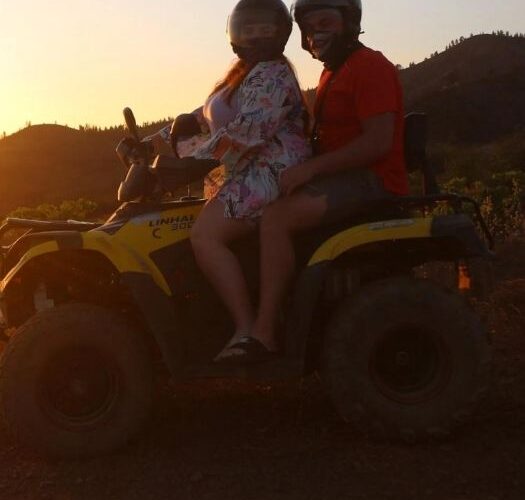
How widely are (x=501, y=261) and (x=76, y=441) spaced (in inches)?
256

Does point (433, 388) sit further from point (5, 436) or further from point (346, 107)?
point (5, 436)

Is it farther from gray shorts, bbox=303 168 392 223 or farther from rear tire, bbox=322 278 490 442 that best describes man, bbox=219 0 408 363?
rear tire, bbox=322 278 490 442

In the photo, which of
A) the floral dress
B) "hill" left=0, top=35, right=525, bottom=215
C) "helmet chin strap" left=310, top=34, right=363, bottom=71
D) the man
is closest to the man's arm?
the man

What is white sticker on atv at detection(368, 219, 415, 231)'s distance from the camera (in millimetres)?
4977

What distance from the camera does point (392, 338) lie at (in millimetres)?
5086

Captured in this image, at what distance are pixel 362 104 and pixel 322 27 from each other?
0.55 metres

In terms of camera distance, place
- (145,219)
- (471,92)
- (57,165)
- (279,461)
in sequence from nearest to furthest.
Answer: (279,461) < (145,219) < (57,165) < (471,92)

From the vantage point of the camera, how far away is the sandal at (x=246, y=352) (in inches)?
194

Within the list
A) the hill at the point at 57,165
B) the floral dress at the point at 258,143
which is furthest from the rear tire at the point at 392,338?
the hill at the point at 57,165

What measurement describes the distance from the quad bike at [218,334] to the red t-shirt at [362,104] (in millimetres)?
209

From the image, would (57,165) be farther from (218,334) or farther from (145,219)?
(218,334)

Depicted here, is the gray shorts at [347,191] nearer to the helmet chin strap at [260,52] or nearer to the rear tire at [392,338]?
the rear tire at [392,338]

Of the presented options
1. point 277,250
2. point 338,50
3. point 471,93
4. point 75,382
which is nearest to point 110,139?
point 471,93

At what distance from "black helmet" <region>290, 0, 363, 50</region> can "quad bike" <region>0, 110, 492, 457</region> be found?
0.98m
